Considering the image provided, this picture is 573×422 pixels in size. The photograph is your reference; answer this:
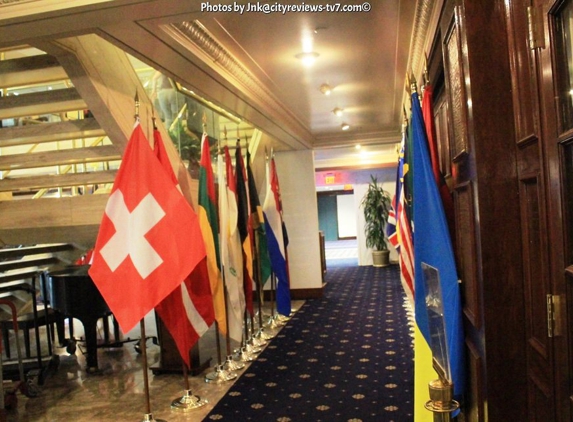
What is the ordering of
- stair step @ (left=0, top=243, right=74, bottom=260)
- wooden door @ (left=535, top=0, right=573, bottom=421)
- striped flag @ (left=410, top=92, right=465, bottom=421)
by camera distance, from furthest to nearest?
stair step @ (left=0, top=243, right=74, bottom=260), striped flag @ (left=410, top=92, right=465, bottom=421), wooden door @ (left=535, top=0, right=573, bottom=421)

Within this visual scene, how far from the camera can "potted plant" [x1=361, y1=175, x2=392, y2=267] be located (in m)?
11.5

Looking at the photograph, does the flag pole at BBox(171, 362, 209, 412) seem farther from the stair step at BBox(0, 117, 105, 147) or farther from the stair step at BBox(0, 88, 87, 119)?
the stair step at BBox(0, 88, 87, 119)

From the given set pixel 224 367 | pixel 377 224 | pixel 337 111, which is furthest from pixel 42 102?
pixel 377 224

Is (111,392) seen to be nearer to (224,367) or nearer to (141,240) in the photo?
(224,367)

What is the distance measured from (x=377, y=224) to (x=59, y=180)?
8433mm

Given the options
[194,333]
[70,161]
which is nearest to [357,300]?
[194,333]

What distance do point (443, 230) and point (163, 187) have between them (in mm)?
1867

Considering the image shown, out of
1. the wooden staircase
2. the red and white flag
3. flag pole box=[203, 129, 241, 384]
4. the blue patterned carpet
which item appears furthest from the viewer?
flag pole box=[203, 129, 241, 384]

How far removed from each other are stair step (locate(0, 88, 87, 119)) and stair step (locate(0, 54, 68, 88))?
10cm

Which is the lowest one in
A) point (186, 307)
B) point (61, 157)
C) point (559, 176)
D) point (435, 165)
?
point (186, 307)

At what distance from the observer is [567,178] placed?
41.1 inches

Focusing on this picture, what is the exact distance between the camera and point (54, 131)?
366 centimetres

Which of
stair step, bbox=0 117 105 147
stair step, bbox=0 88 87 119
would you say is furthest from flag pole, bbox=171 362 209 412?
stair step, bbox=0 88 87 119

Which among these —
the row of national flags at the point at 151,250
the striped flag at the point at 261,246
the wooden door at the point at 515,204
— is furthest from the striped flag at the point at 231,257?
the wooden door at the point at 515,204
